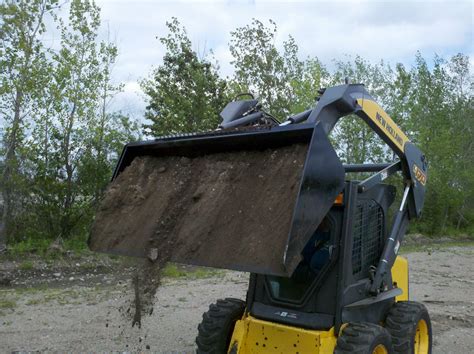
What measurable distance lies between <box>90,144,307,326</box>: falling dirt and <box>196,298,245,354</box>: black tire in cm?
59

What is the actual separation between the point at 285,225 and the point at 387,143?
6.33 ft

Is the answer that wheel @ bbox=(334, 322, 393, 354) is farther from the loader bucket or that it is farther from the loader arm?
the loader bucket

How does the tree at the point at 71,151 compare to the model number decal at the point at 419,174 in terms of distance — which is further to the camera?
the tree at the point at 71,151

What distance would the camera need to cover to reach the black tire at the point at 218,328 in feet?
15.8

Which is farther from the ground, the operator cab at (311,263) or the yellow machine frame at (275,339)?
the operator cab at (311,263)

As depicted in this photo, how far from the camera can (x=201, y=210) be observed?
13.0ft

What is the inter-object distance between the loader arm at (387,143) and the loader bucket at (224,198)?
1.41 ft

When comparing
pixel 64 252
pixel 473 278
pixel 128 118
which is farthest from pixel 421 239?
pixel 64 252

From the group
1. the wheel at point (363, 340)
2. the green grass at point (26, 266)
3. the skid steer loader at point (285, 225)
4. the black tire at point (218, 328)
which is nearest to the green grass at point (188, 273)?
the green grass at point (26, 266)

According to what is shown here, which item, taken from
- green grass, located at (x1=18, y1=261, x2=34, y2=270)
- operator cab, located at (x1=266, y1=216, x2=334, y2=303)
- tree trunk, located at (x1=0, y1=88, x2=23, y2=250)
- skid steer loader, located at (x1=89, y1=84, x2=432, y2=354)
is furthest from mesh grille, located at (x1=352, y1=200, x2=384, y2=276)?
tree trunk, located at (x1=0, y1=88, x2=23, y2=250)

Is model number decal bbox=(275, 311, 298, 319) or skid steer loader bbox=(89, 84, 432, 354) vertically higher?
skid steer loader bbox=(89, 84, 432, 354)

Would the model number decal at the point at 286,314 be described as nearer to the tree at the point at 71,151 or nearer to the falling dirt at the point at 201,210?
the falling dirt at the point at 201,210

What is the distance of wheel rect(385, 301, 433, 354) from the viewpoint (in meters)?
4.56

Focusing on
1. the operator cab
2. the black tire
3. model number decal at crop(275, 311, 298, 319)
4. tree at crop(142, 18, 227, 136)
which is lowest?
the black tire
